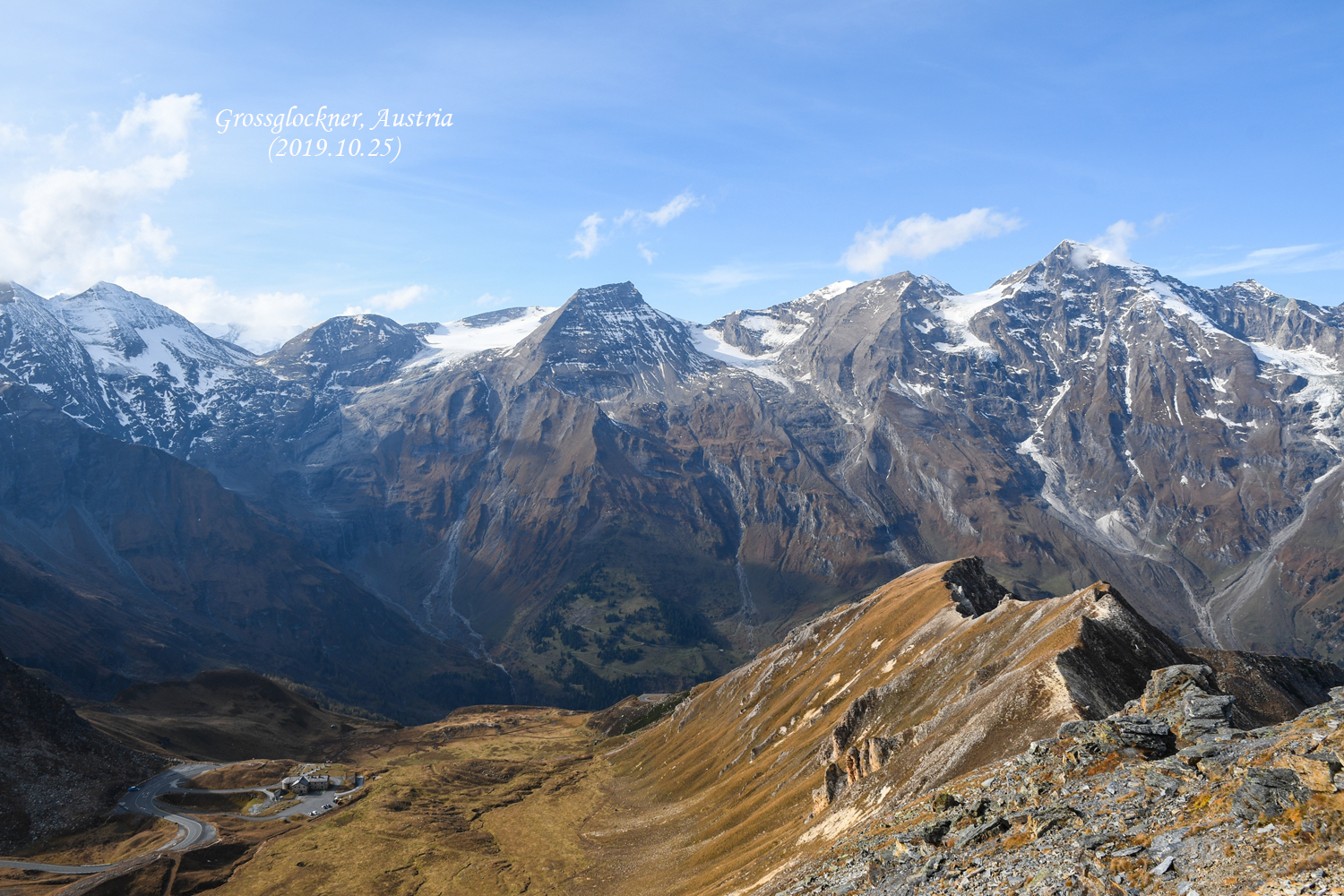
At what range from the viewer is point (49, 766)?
420ft

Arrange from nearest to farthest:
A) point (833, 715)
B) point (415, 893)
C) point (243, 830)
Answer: point (415, 893) < point (833, 715) < point (243, 830)

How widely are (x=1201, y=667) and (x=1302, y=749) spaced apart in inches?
801

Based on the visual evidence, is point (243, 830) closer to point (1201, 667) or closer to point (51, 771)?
point (51, 771)

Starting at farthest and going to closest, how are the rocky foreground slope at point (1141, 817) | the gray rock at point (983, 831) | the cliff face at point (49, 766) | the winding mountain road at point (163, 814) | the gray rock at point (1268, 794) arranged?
the cliff face at point (49, 766)
the winding mountain road at point (163, 814)
the gray rock at point (983, 831)
the gray rock at point (1268, 794)
the rocky foreground slope at point (1141, 817)

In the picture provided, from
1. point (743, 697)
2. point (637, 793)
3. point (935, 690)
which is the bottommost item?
point (637, 793)

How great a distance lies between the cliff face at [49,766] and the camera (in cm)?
11762

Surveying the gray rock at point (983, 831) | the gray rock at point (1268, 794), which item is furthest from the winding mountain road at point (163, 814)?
the gray rock at point (1268, 794)

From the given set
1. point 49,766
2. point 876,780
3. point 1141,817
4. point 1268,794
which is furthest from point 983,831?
point 49,766

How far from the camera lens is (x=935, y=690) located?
3433 inches

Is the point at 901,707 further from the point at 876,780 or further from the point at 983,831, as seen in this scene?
the point at 983,831

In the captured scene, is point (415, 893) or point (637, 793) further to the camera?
point (637, 793)

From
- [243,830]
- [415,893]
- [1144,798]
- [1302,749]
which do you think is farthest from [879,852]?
[243,830]

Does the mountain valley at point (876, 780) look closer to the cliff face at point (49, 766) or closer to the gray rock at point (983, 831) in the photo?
the gray rock at point (983, 831)

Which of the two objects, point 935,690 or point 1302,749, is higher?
point 1302,749
